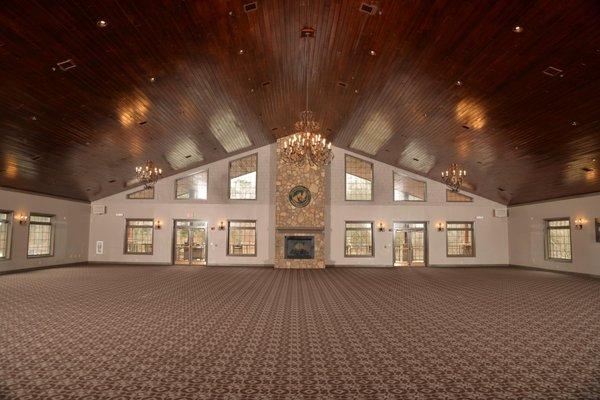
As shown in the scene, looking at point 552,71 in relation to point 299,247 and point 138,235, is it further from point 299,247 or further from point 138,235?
point 138,235

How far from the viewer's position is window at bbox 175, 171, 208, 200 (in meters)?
18.1

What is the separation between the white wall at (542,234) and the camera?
13664mm

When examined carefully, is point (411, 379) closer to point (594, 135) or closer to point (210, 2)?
point (210, 2)

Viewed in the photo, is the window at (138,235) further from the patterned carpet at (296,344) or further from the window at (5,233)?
the patterned carpet at (296,344)

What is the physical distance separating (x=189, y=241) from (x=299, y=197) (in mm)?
5207

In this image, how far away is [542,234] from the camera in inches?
629

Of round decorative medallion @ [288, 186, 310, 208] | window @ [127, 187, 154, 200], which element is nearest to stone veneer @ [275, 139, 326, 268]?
round decorative medallion @ [288, 186, 310, 208]

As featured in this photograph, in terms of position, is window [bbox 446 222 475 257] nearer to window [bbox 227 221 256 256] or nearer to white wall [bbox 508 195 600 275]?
white wall [bbox 508 195 600 275]

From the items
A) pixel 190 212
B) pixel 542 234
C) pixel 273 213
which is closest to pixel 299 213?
pixel 273 213

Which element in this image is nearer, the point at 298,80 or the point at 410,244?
the point at 298,80

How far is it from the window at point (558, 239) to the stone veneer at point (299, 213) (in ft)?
28.5

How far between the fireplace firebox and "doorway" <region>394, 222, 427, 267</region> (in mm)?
3769

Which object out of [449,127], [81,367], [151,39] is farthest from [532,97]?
[81,367]

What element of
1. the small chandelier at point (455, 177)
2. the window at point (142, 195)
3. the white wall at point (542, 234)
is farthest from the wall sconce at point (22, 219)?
the white wall at point (542, 234)
